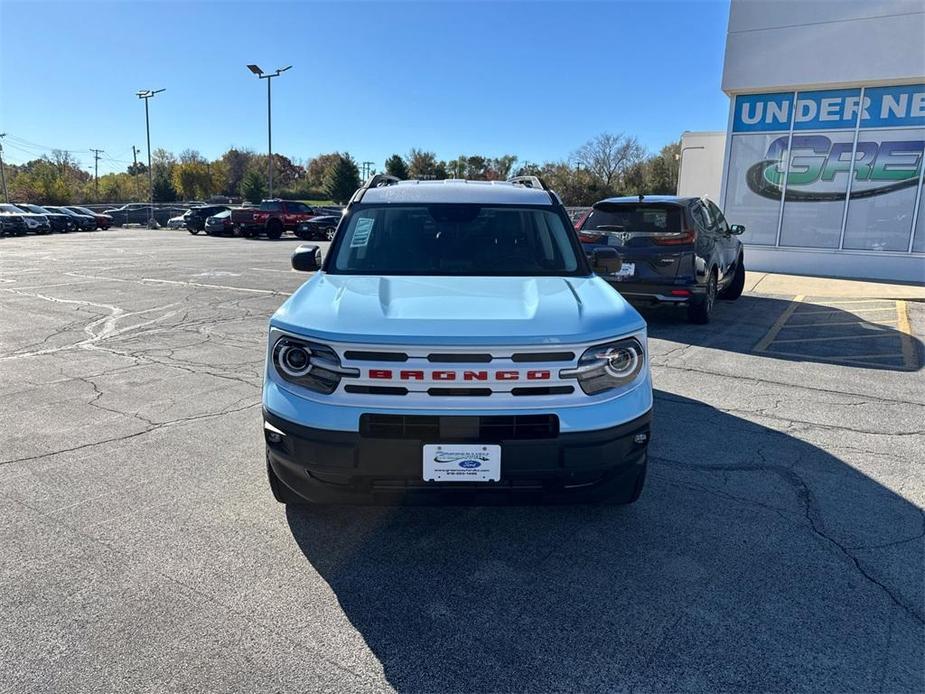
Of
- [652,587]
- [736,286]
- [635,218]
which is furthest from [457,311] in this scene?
[736,286]

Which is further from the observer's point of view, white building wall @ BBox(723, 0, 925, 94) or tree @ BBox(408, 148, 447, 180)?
tree @ BBox(408, 148, 447, 180)

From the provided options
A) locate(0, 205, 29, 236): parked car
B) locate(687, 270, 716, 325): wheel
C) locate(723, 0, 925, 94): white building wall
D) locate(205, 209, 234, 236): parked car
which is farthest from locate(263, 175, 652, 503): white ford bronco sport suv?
locate(0, 205, 29, 236): parked car

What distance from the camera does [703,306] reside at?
8633mm

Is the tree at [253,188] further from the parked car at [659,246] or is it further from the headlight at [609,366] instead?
the headlight at [609,366]

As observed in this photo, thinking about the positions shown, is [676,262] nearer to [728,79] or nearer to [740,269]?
[740,269]

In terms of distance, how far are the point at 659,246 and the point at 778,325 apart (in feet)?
8.06

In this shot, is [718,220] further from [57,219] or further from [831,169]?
[57,219]

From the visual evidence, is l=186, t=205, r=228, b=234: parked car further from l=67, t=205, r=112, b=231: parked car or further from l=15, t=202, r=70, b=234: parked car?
l=67, t=205, r=112, b=231: parked car

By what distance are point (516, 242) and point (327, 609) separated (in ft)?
8.58

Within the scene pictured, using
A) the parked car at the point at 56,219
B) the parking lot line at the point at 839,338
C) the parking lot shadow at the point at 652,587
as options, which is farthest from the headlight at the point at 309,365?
the parked car at the point at 56,219

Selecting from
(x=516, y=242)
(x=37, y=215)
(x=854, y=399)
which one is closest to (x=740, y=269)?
(x=854, y=399)

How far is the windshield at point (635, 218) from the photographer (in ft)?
26.9

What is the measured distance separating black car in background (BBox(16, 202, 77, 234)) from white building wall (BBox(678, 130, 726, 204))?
112ft

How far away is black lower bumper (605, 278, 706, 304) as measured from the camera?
8.20 meters
